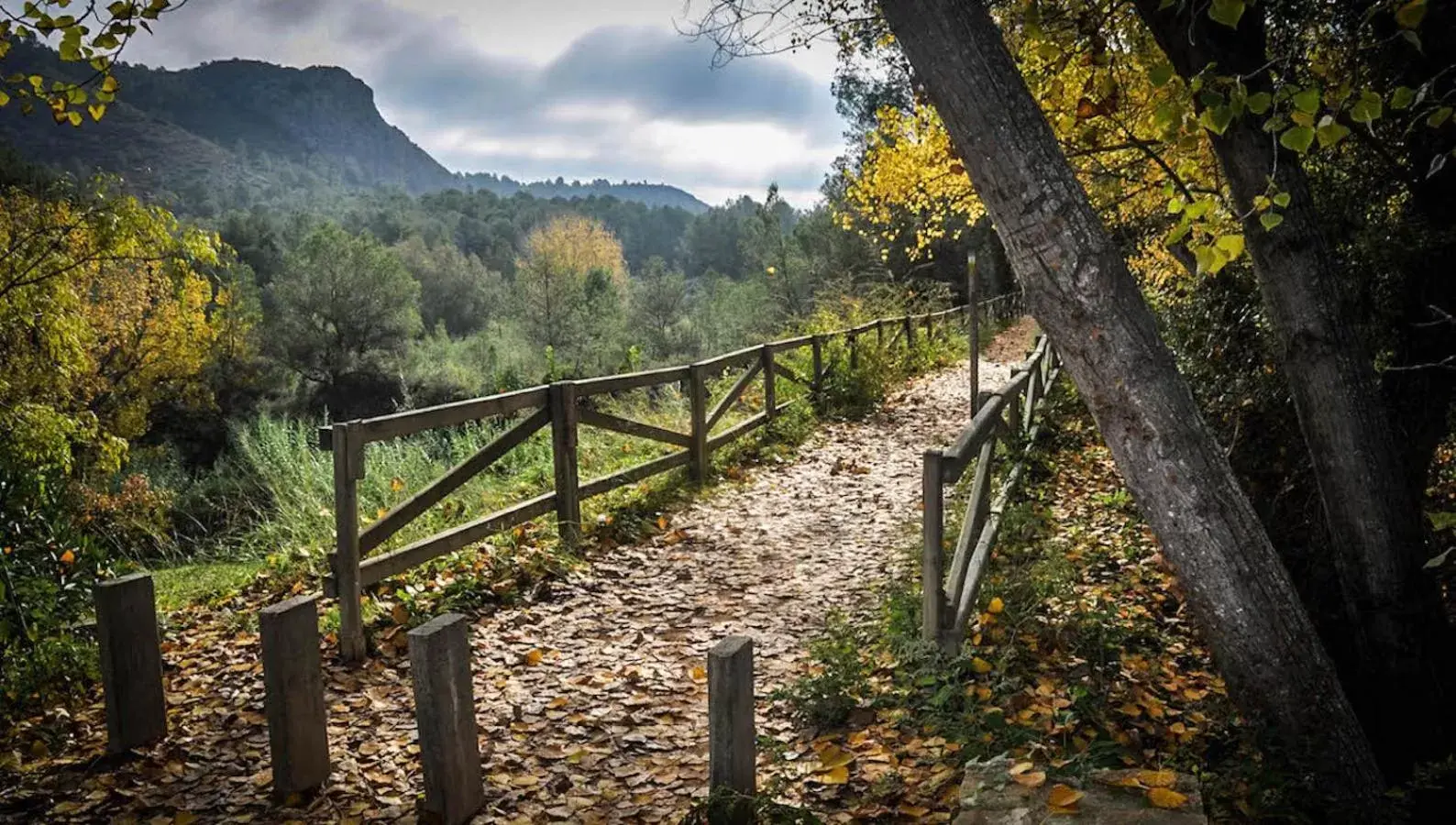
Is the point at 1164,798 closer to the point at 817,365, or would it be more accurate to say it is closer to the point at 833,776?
the point at 833,776

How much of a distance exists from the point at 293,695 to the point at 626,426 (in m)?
4.20

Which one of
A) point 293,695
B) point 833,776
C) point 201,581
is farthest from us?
point 201,581

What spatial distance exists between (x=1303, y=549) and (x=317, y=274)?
1612 inches

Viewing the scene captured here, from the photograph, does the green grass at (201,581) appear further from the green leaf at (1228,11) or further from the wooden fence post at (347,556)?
the green leaf at (1228,11)

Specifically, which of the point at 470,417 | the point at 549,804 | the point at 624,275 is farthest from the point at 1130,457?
the point at 624,275

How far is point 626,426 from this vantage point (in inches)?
285

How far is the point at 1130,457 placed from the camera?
320 cm

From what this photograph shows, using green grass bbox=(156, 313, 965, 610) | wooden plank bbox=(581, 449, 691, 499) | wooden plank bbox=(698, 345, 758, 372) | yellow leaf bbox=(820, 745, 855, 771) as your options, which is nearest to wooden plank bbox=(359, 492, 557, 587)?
green grass bbox=(156, 313, 965, 610)

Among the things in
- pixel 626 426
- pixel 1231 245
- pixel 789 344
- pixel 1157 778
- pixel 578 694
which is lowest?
pixel 578 694

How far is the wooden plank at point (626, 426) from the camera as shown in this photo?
673 cm

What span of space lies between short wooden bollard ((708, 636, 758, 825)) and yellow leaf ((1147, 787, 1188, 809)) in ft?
3.88

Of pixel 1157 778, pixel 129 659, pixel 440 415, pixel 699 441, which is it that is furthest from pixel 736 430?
pixel 1157 778

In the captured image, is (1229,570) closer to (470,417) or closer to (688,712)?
(688,712)

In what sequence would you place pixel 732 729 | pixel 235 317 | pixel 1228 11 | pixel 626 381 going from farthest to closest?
1. pixel 235 317
2. pixel 626 381
3. pixel 732 729
4. pixel 1228 11
